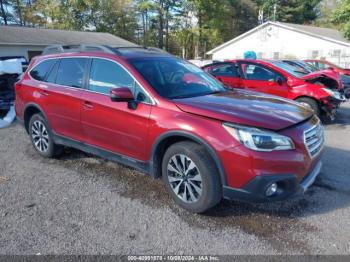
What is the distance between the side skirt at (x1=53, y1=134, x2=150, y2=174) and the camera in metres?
4.24

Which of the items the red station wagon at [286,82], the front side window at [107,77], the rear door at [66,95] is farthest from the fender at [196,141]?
the red station wagon at [286,82]

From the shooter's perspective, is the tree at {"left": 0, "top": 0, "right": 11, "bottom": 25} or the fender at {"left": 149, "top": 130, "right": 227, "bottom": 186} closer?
the fender at {"left": 149, "top": 130, "right": 227, "bottom": 186}

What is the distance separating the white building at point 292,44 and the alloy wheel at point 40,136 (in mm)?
26176

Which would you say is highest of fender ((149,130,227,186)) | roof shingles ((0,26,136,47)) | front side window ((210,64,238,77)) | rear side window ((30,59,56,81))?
roof shingles ((0,26,136,47))

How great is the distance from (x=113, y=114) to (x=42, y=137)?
2.04m

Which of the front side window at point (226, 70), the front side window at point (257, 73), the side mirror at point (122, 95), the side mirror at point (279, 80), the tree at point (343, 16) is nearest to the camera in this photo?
the side mirror at point (122, 95)

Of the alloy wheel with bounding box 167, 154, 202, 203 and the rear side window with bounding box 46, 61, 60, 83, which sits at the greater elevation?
the rear side window with bounding box 46, 61, 60, 83

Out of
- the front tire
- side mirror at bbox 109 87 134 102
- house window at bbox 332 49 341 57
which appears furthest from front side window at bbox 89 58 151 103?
house window at bbox 332 49 341 57

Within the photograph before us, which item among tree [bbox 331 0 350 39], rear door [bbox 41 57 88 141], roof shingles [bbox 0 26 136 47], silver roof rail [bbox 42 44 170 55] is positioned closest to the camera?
silver roof rail [bbox 42 44 170 55]

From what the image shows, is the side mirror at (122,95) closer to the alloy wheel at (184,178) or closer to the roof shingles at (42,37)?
the alloy wheel at (184,178)

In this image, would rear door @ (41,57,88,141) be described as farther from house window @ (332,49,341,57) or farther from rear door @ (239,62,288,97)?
house window @ (332,49,341,57)

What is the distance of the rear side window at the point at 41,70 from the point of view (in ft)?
18.3

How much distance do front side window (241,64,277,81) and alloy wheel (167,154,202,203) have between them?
5529mm

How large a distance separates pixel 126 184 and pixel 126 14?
4411 centimetres
